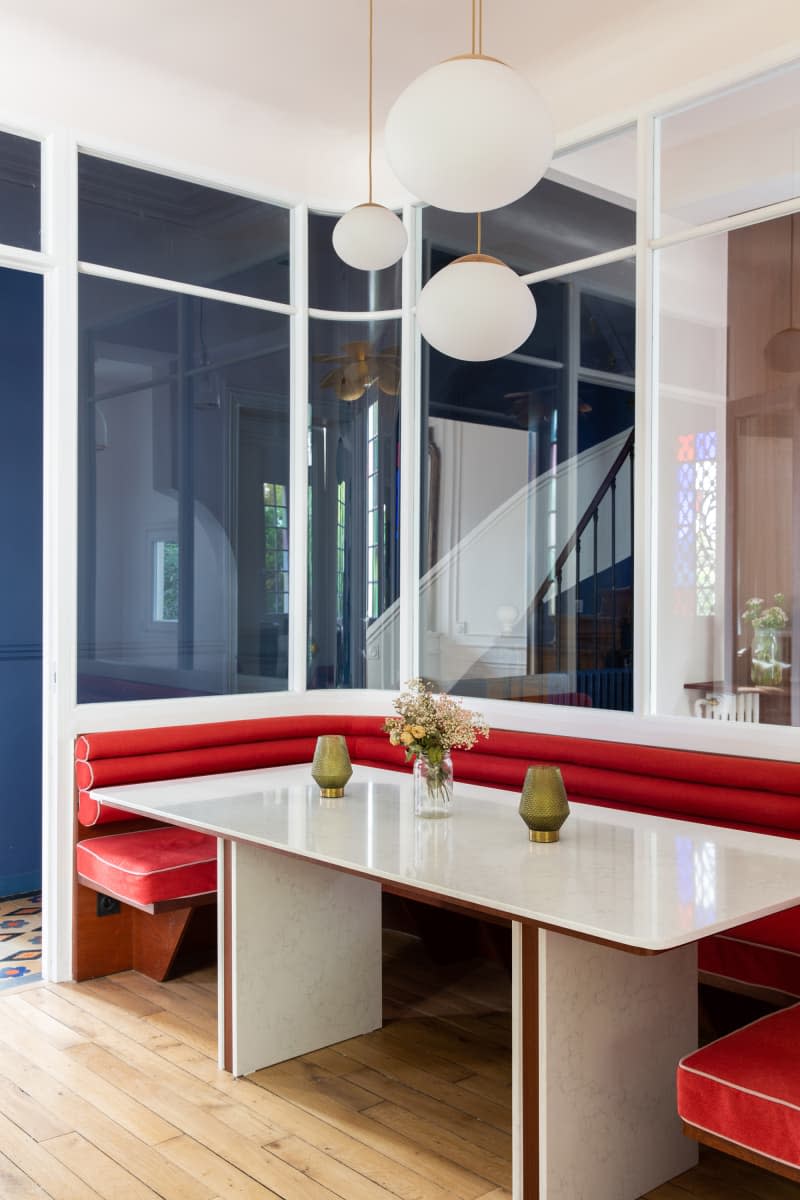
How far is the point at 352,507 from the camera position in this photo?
496 centimetres

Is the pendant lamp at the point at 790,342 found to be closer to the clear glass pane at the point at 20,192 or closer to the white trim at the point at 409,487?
the white trim at the point at 409,487

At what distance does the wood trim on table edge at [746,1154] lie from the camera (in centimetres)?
203

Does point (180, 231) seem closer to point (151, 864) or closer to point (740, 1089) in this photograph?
point (151, 864)

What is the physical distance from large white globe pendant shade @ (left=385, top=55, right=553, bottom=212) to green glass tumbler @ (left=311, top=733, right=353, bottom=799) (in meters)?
1.94

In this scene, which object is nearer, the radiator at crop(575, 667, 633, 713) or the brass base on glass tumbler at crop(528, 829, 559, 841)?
the brass base on glass tumbler at crop(528, 829, 559, 841)

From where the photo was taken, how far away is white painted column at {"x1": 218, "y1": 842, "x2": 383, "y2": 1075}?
3213mm

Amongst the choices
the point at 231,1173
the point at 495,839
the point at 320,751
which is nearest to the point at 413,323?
the point at 320,751

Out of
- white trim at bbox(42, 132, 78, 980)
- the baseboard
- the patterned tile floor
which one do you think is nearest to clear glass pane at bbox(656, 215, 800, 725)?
white trim at bbox(42, 132, 78, 980)

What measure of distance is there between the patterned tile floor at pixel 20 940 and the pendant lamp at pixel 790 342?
3.47 meters

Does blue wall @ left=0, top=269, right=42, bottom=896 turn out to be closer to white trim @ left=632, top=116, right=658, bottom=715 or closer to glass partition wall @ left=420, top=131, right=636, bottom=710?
glass partition wall @ left=420, top=131, right=636, bottom=710

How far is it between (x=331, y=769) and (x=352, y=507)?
1797 millimetres

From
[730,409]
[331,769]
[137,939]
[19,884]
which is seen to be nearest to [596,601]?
[730,409]

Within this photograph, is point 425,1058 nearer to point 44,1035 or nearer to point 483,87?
point 44,1035

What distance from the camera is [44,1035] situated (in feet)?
11.5
